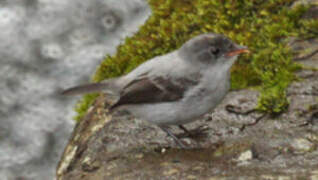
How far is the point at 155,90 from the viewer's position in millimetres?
6676

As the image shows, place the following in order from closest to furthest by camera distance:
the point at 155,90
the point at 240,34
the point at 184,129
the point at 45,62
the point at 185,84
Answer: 1. the point at 185,84
2. the point at 155,90
3. the point at 184,129
4. the point at 240,34
5. the point at 45,62

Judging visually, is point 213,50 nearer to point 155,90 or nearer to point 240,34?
point 155,90

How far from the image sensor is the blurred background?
38.7 feet

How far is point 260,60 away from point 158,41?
1.77 meters

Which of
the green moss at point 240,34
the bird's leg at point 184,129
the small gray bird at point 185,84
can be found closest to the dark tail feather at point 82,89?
the small gray bird at point 185,84

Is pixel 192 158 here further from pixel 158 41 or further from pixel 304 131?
pixel 158 41

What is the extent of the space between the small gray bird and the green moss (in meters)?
0.72

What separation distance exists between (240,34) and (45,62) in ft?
19.6

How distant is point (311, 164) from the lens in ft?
19.0

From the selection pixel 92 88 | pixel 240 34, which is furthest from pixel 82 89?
pixel 240 34

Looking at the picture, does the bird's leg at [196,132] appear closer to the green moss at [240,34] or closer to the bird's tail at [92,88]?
the green moss at [240,34]

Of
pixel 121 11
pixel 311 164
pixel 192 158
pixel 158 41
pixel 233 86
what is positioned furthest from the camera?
pixel 121 11

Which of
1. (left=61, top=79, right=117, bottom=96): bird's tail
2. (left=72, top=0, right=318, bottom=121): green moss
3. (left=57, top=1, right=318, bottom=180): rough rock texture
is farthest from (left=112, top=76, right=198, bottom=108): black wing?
(left=72, top=0, right=318, bottom=121): green moss

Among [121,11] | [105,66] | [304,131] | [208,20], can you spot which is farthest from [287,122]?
[121,11]
